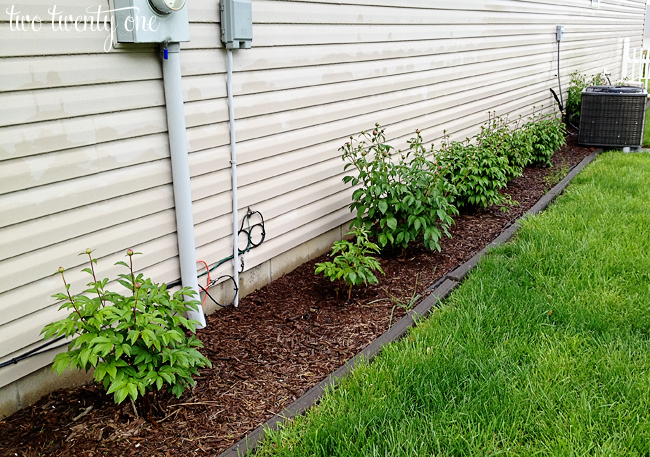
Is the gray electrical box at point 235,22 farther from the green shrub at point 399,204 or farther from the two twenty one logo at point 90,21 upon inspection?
the green shrub at point 399,204

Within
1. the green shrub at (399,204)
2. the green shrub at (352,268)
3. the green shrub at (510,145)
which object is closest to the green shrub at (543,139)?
the green shrub at (510,145)

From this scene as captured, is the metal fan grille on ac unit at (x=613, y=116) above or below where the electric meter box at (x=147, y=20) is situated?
below

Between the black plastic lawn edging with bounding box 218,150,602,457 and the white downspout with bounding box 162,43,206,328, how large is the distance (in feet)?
1.99

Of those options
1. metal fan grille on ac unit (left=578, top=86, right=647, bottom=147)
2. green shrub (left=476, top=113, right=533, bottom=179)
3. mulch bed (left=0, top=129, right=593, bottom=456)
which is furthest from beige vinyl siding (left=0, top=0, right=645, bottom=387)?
metal fan grille on ac unit (left=578, top=86, right=647, bottom=147)

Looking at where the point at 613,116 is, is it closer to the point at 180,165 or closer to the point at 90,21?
the point at 180,165

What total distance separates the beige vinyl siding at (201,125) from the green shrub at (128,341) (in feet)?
1.13

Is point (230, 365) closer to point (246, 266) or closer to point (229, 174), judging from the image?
point (246, 266)

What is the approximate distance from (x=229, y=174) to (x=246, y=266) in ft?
2.01

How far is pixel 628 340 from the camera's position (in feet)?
9.93

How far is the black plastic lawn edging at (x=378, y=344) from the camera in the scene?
2.37 m

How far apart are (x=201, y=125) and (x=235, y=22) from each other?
1.91 ft

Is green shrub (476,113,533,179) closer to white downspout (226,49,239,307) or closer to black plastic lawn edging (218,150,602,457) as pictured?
black plastic lawn edging (218,150,602,457)

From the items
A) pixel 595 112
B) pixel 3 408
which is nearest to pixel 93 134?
pixel 3 408

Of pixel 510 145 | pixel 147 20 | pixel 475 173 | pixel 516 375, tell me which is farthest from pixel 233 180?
pixel 510 145
